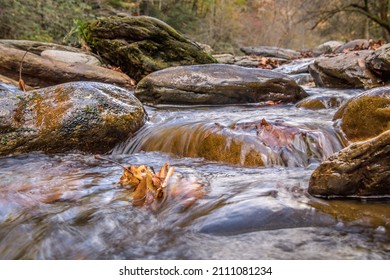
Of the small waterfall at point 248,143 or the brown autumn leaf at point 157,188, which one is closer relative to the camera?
the brown autumn leaf at point 157,188

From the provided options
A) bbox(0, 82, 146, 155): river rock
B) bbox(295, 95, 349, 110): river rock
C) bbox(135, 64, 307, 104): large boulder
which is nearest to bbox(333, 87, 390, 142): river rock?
bbox(295, 95, 349, 110): river rock

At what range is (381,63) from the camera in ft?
19.3

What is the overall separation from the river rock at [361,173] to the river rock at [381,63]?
4.40 metres

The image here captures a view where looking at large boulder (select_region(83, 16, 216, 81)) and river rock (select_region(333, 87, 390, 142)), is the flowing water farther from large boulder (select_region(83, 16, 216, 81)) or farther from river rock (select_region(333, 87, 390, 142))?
large boulder (select_region(83, 16, 216, 81))

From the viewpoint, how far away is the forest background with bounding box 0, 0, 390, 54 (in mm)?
11352

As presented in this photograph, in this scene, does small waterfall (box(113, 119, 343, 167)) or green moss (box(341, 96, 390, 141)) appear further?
green moss (box(341, 96, 390, 141))

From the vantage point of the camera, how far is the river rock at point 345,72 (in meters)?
6.16

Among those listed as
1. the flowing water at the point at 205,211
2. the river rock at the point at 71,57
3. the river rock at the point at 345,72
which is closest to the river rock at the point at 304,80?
the river rock at the point at 345,72

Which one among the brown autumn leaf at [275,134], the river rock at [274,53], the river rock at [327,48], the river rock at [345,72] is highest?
the river rock at [327,48]

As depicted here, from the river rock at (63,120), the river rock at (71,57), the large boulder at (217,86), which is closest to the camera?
the river rock at (63,120)

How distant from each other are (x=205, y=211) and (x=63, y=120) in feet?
6.82

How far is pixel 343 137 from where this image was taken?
3396 millimetres

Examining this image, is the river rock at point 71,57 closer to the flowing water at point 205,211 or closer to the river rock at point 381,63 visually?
the flowing water at point 205,211
